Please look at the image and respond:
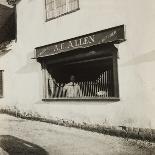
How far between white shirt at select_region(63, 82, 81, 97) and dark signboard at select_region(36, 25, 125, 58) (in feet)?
4.89

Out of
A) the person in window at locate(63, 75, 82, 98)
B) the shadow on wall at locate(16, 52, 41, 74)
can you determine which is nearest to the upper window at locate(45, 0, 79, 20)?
the shadow on wall at locate(16, 52, 41, 74)

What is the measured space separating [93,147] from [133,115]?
78.4 inches

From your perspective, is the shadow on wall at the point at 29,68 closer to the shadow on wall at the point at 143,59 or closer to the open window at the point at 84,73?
the open window at the point at 84,73

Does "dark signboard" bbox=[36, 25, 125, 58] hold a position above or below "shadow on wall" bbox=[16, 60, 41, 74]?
above

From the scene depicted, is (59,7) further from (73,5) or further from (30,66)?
(30,66)

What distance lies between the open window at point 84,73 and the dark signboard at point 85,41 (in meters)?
0.21

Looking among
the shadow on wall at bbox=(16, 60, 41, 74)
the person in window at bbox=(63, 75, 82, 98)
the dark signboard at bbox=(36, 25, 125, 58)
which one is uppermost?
the dark signboard at bbox=(36, 25, 125, 58)

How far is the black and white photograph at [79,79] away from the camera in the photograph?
937 cm

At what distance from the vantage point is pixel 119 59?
10.3m

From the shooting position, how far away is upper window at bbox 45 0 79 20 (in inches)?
484

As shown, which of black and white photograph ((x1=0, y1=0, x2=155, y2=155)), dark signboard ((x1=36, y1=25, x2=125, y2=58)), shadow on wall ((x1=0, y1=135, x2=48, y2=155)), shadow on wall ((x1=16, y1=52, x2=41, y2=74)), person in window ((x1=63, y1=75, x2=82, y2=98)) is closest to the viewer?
shadow on wall ((x1=0, y1=135, x2=48, y2=155))

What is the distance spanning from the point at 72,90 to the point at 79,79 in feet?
5.34

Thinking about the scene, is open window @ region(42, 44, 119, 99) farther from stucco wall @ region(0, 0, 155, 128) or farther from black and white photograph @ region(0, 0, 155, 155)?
stucco wall @ region(0, 0, 155, 128)

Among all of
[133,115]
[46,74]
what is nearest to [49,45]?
[46,74]
